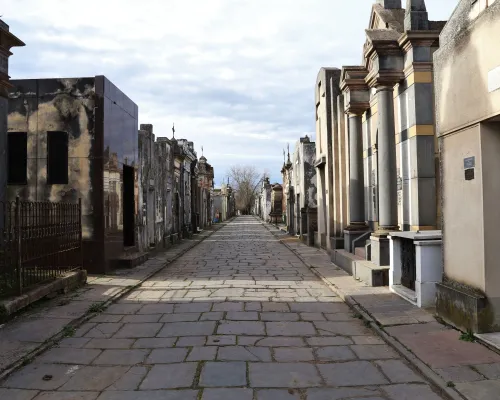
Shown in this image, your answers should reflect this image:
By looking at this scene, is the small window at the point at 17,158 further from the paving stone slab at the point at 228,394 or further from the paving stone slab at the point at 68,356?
the paving stone slab at the point at 228,394

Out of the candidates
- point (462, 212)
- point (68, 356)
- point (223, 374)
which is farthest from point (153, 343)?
point (462, 212)

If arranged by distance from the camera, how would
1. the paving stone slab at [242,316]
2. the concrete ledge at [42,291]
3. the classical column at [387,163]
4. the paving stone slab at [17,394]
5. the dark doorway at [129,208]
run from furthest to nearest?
1. the dark doorway at [129,208]
2. the classical column at [387,163]
3. the paving stone slab at [242,316]
4. the concrete ledge at [42,291]
5. the paving stone slab at [17,394]

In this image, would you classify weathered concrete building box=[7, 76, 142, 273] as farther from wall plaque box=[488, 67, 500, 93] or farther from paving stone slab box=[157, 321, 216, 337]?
wall plaque box=[488, 67, 500, 93]

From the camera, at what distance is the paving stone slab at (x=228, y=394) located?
357cm

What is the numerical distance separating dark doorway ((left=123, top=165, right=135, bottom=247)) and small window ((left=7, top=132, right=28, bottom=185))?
9.33ft

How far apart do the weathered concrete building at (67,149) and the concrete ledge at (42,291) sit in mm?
1711

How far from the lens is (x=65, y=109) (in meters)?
10.1

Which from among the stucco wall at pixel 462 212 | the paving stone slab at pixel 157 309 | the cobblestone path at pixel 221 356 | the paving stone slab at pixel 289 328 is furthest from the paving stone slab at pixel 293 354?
the paving stone slab at pixel 157 309

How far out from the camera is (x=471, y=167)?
5066mm

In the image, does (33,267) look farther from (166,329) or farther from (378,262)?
(378,262)

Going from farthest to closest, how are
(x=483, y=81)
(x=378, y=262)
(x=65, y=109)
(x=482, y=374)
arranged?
1. (x=65, y=109)
2. (x=378, y=262)
3. (x=483, y=81)
4. (x=482, y=374)

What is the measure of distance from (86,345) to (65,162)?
19.7 ft

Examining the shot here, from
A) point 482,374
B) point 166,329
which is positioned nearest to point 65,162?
point 166,329

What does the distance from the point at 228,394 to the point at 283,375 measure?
2.03ft
